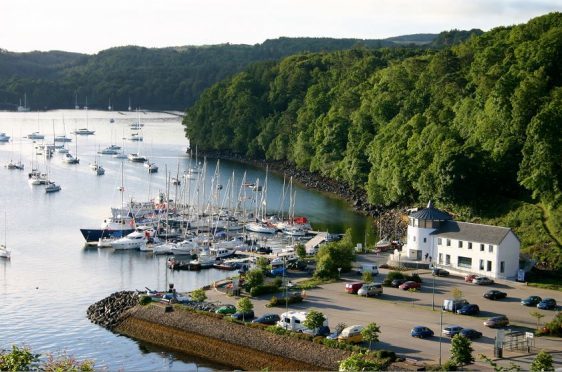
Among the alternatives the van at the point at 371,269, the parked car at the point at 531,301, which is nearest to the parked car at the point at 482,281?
the parked car at the point at 531,301

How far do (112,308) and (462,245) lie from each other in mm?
16560

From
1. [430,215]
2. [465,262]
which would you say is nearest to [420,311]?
[465,262]

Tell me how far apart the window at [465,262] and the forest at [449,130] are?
165 inches

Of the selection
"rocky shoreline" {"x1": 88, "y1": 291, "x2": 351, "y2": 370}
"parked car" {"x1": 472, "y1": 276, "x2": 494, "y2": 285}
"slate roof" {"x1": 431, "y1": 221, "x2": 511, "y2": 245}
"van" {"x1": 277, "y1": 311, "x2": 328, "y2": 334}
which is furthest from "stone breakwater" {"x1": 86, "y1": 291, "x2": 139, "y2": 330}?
"slate roof" {"x1": 431, "y1": 221, "x2": 511, "y2": 245}

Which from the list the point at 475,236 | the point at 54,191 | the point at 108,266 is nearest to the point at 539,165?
the point at 475,236

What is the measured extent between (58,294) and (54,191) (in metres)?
35.8

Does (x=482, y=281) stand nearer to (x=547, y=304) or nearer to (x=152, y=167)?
(x=547, y=304)

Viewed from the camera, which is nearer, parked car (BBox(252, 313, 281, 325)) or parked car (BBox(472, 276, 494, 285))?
parked car (BBox(252, 313, 281, 325))

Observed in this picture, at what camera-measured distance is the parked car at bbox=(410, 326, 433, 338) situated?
34688 millimetres

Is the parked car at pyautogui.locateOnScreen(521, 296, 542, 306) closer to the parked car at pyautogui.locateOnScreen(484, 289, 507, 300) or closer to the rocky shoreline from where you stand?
the parked car at pyautogui.locateOnScreen(484, 289, 507, 300)

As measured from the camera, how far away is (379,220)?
64.8 metres

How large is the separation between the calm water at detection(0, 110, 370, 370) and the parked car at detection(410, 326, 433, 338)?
7193 millimetres

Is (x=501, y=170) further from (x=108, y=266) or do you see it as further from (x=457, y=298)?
(x=108, y=266)

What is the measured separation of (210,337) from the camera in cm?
3675
